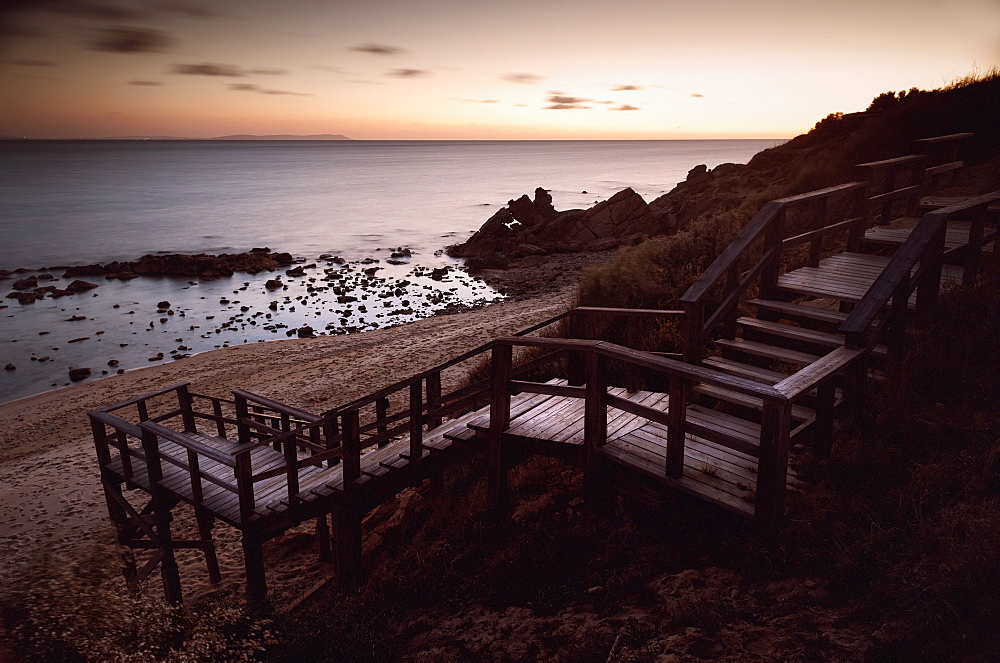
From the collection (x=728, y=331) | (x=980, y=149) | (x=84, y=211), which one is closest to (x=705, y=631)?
(x=728, y=331)

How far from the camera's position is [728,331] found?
23.7ft

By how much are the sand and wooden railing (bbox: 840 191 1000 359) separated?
851 centimetres

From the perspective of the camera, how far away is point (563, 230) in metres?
41.5

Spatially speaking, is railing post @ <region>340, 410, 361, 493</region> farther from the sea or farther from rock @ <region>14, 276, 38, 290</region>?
rock @ <region>14, 276, 38, 290</region>

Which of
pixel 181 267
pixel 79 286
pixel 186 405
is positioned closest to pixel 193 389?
pixel 186 405

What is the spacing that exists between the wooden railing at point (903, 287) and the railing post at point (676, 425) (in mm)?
1618

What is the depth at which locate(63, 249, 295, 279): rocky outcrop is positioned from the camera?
127ft

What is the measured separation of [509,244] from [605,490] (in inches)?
1404

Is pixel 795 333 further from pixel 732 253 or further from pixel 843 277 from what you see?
pixel 843 277

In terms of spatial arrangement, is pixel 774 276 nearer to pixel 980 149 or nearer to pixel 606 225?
pixel 980 149

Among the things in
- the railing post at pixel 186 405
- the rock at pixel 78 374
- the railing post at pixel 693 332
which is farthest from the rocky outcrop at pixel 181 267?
the railing post at pixel 693 332

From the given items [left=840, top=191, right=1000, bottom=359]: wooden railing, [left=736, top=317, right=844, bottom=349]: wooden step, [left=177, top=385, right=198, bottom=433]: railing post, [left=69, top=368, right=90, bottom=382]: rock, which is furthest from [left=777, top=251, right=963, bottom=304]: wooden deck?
[left=69, top=368, right=90, bottom=382]: rock

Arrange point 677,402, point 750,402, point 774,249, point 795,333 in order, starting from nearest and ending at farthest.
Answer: point 677,402
point 750,402
point 795,333
point 774,249

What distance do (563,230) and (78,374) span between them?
1131 inches
